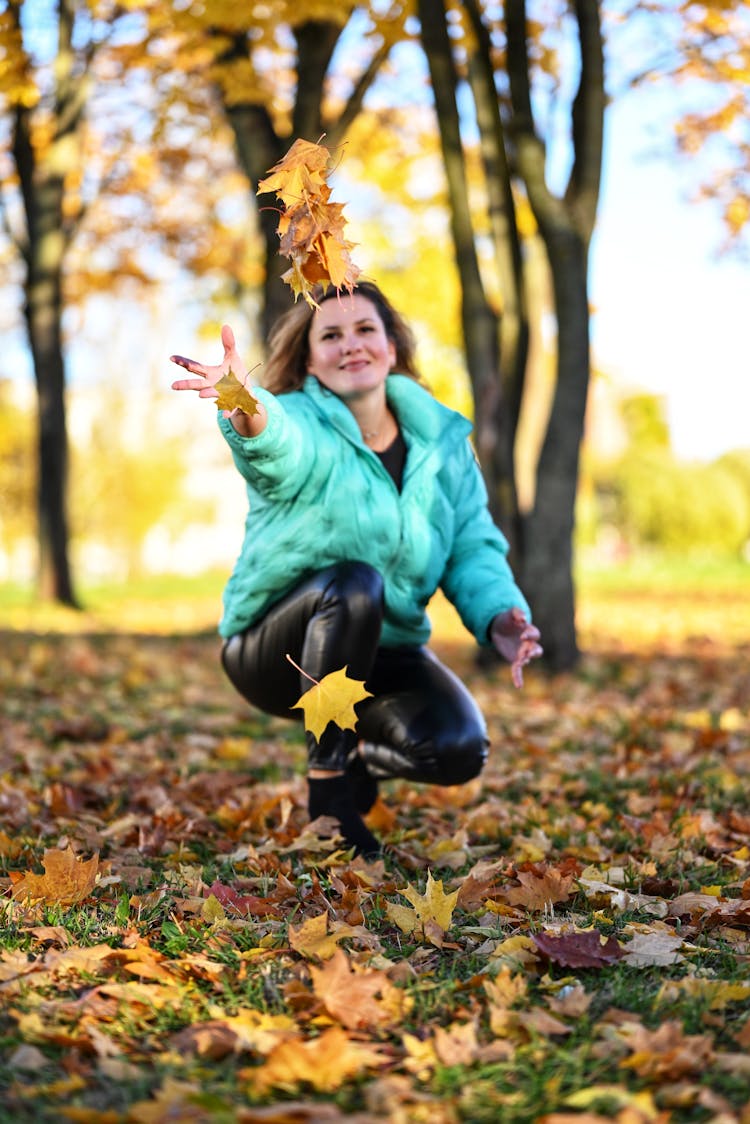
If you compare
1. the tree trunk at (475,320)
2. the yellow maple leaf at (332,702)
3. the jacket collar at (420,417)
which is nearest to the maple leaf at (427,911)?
the yellow maple leaf at (332,702)

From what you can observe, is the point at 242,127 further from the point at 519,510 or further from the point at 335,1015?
the point at 335,1015

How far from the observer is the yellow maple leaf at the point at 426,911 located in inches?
110

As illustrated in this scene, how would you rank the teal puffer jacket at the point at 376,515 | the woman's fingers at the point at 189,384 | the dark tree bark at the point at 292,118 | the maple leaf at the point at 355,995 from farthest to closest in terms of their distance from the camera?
the dark tree bark at the point at 292,118, the teal puffer jacket at the point at 376,515, the woman's fingers at the point at 189,384, the maple leaf at the point at 355,995

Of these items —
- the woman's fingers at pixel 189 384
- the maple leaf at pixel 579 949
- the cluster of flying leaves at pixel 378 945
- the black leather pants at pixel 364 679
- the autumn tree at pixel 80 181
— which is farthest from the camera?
the autumn tree at pixel 80 181

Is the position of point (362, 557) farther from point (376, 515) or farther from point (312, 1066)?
point (312, 1066)

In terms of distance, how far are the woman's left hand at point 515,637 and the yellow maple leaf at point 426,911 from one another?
758mm

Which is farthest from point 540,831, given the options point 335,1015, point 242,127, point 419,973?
point 242,127

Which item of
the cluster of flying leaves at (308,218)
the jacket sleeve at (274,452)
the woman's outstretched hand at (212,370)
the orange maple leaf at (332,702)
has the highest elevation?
the cluster of flying leaves at (308,218)

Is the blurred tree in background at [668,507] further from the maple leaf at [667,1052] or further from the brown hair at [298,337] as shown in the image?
the maple leaf at [667,1052]

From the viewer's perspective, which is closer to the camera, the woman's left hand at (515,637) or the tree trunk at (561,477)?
the woman's left hand at (515,637)

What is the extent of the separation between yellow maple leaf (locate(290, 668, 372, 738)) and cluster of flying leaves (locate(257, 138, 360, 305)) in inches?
39.6

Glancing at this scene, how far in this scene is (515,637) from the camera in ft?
12.0

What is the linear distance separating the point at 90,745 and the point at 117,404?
29899 mm

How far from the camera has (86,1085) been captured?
80.7 inches
